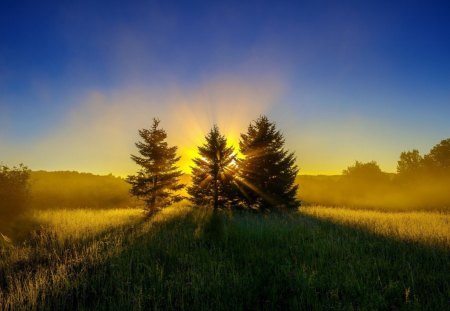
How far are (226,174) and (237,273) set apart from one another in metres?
14.7

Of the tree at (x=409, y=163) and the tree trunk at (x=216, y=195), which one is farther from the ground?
the tree at (x=409, y=163)

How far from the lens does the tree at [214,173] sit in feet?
70.5

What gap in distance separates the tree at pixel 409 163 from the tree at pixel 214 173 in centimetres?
4193

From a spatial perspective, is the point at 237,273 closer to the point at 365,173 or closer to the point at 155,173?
the point at 155,173

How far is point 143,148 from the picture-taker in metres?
20.3

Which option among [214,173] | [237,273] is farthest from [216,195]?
[237,273]

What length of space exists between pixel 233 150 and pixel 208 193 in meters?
3.55

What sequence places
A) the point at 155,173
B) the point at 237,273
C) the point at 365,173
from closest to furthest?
the point at 237,273 → the point at 155,173 → the point at 365,173

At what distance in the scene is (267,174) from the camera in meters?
21.0

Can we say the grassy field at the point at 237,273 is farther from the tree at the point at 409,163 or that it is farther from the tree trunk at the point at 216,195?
the tree at the point at 409,163

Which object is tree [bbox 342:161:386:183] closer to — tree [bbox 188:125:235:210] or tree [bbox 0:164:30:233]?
tree [bbox 188:125:235:210]

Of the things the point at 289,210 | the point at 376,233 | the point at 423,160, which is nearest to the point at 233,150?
the point at 289,210

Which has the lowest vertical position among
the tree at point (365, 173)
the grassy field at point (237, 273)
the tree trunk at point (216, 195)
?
the grassy field at point (237, 273)

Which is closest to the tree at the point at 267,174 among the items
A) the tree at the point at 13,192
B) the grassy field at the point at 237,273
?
the grassy field at the point at 237,273
